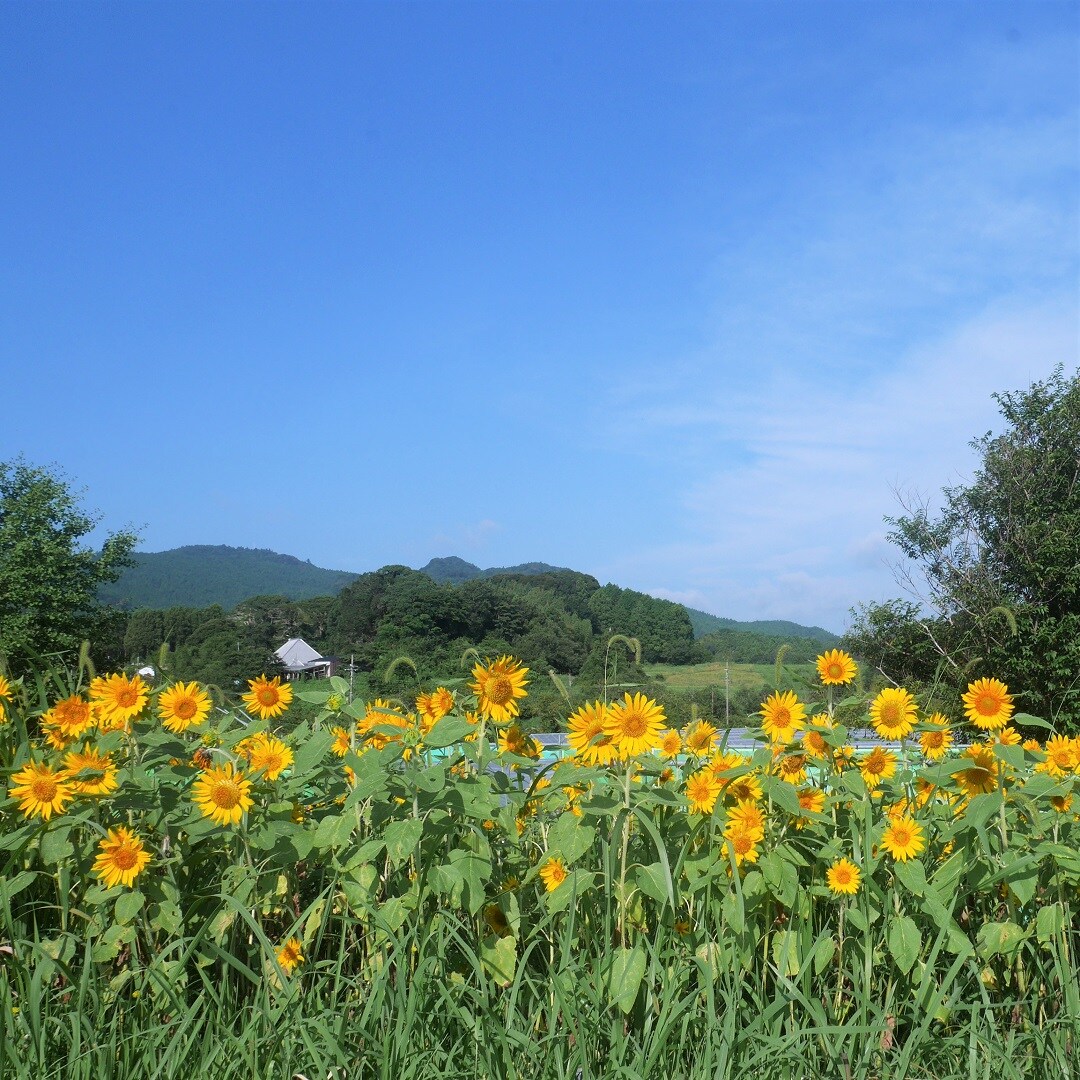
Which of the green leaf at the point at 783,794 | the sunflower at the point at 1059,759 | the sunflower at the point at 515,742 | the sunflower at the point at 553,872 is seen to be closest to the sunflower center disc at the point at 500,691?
the sunflower at the point at 515,742

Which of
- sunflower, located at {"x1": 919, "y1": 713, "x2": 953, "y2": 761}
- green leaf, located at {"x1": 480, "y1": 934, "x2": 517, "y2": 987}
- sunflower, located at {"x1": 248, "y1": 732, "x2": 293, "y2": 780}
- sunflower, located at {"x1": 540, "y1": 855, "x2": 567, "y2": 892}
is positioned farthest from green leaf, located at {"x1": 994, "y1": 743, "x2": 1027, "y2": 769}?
sunflower, located at {"x1": 248, "y1": 732, "x2": 293, "y2": 780}

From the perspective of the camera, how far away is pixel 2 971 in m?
1.87

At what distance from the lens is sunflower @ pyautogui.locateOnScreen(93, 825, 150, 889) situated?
74.0 inches

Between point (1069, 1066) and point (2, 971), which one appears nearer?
point (1069, 1066)

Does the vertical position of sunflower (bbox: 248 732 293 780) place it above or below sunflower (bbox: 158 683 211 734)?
below

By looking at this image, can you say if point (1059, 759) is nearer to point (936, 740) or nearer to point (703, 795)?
point (936, 740)

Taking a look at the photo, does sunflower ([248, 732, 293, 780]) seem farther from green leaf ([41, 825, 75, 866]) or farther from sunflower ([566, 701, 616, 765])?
sunflower ([566, 701, 616, 765])

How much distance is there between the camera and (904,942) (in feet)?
5.91

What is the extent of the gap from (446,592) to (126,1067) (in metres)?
15.8

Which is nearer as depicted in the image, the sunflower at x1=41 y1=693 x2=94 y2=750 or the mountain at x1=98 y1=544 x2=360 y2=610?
the sunflower at x1=41 y1=693 x2=94 y2=750

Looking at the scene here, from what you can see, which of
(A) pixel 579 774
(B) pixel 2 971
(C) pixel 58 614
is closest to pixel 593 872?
(A) pixel 579 774

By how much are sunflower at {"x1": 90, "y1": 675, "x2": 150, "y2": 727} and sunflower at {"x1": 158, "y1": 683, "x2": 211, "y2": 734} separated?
0.17 ft

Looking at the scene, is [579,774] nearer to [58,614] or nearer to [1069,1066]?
[1069,1066]

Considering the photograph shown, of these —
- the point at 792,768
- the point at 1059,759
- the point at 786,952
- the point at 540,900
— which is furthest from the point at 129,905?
the point at 1059,759
